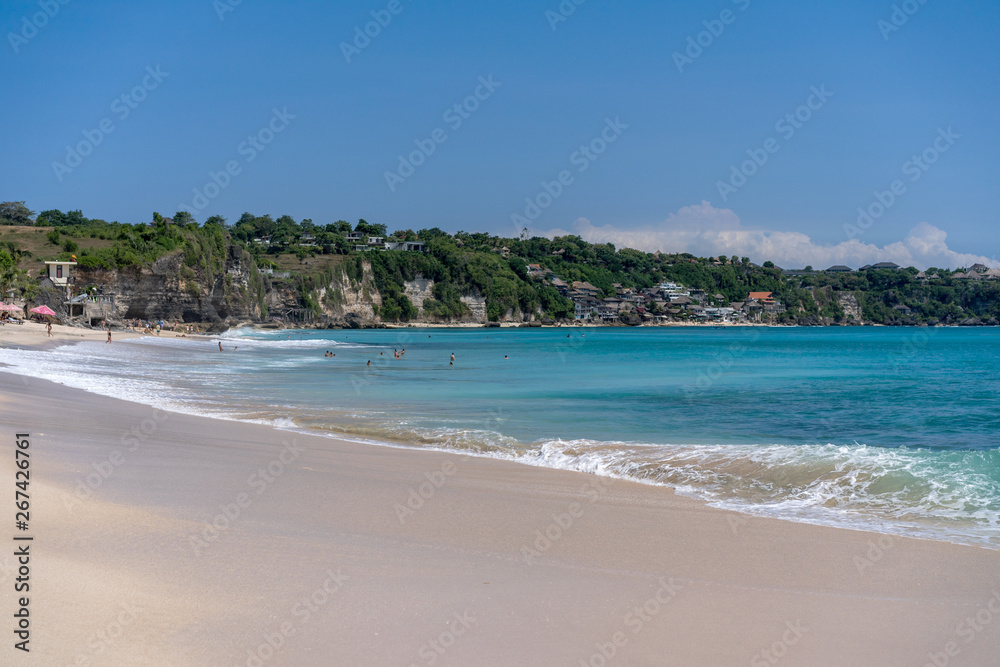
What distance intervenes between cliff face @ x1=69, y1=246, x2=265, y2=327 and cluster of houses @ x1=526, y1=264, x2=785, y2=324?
276 feet

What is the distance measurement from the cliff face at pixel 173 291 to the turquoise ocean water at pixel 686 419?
1425 inches

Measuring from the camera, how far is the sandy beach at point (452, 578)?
3.82m

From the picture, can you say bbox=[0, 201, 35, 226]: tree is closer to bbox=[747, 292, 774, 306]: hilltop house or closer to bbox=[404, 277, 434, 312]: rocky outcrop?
bbox=[404, 277, 434, 312]: rocky outcrop

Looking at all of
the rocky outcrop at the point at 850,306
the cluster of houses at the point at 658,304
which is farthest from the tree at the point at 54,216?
the rocky outcrop at the point at 850,306

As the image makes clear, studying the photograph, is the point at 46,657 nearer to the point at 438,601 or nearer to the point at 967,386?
the point at 438,601

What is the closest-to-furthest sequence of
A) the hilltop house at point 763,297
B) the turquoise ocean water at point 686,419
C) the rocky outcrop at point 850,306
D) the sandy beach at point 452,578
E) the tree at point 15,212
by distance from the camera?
1. the sandy beach at point 452,578
2. the turquoise ocean water at point 686,419
3. the tree at point 15,212
4. the rocky outcrop at point 850,306
5. the hilltop house at point 763,297

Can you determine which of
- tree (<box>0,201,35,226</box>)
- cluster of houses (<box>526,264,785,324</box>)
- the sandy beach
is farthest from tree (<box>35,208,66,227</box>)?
the sandy beach

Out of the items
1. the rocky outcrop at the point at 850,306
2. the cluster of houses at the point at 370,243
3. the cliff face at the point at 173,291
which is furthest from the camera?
the rocky outcrop at the point at 850,306

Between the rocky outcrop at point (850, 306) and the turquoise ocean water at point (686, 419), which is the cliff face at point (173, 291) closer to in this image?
the turquoise ocean water at point (686, 419)

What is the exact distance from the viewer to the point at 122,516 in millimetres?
5887

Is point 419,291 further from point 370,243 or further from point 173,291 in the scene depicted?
point 173,291

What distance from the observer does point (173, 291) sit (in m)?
70.7

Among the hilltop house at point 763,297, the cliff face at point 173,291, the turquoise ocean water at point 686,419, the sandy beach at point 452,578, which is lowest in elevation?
the turquoise ocean water at point 686,419

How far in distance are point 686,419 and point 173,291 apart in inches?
2660
